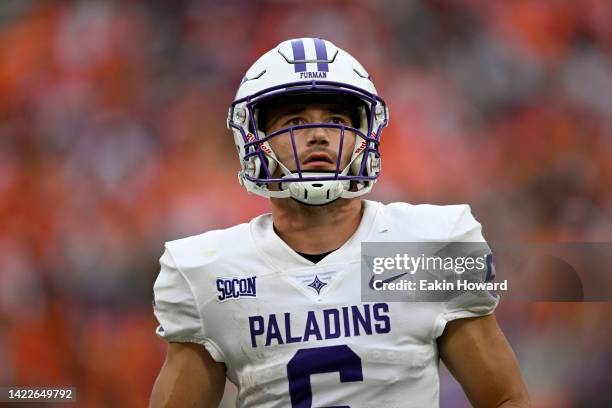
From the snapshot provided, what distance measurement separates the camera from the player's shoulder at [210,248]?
1965 millimetres

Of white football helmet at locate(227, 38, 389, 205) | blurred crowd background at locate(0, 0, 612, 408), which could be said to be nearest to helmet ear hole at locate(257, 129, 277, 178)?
white football helmet at locate(227, 38, 389, 205)

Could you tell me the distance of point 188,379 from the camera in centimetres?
196

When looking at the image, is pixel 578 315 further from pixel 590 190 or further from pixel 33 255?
pixel 33 255

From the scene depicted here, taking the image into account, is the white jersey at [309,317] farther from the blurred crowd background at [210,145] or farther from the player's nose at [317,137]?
the blurred crowd background at [210,145]

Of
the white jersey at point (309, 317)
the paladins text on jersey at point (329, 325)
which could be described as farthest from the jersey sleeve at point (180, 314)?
the paladins text on jersey at point (329, 325)

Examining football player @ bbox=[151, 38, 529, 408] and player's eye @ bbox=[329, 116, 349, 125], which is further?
player's eye @ bbox=[329, 116, 349, 125]

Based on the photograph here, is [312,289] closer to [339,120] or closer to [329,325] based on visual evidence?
[329,325]

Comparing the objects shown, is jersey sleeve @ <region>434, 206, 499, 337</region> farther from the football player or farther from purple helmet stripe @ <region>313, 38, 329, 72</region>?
purple helmet stripe @ <region>313, 38, 329, 72</region>

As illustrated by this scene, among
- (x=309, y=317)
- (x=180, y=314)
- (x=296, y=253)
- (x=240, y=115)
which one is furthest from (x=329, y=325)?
(x=240, y=115)

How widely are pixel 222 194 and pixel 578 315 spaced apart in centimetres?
125

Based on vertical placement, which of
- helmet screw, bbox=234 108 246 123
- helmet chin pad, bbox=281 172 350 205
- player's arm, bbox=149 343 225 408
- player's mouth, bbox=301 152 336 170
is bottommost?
player's arm, bbox=149 343 225 408

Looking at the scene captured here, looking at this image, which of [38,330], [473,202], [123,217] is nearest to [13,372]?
[38,330]

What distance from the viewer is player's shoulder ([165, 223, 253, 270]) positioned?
196cm

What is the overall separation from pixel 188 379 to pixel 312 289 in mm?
313
